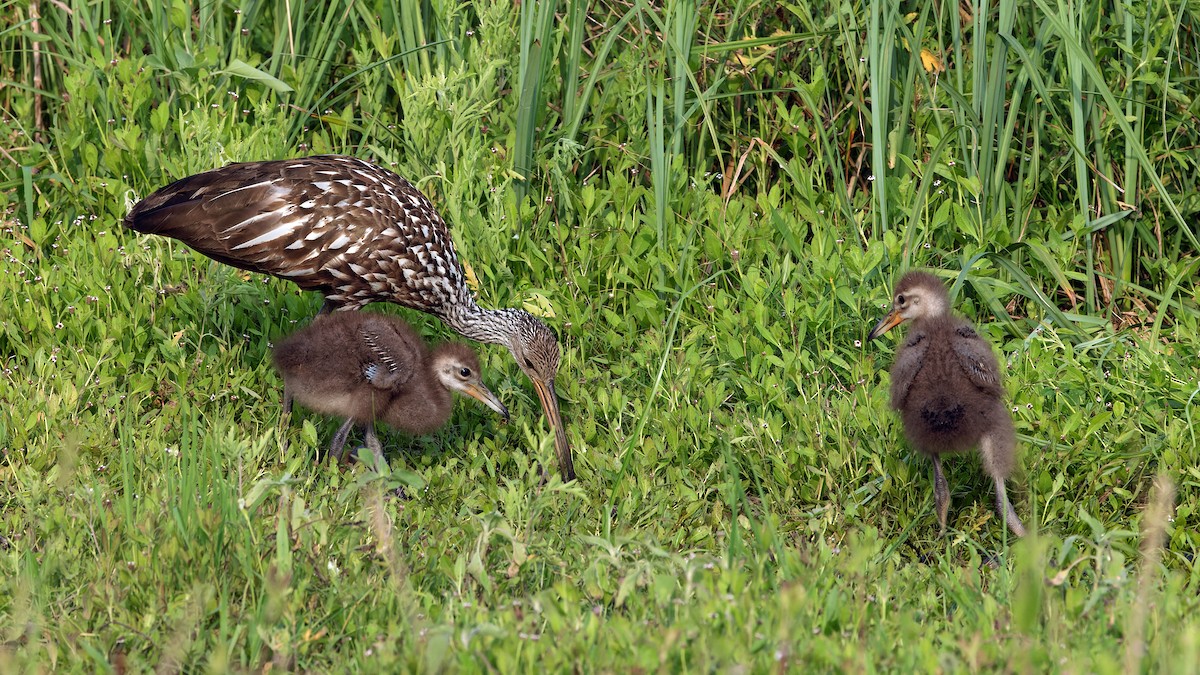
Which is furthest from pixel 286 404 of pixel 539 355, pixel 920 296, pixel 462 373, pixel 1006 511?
pixel 1006 511

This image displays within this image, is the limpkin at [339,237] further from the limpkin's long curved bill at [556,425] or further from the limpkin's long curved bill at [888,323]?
the limpkin's long curved bill at [888,323]

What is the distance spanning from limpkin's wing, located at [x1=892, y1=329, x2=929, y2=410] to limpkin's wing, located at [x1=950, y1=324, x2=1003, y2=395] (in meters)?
0.12

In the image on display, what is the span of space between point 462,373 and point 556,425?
0.43 m

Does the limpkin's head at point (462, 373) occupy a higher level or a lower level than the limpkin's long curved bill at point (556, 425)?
higher

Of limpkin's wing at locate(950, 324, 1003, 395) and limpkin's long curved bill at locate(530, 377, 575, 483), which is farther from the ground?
limpkin's wing at locate(950, 324, 1003, 395)

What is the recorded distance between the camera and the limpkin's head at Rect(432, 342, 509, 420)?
5672mm

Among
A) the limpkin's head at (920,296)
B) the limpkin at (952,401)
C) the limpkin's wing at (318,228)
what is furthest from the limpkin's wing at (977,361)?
the limpkin's wing at (318,228)

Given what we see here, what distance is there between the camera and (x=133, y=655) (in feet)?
12.6

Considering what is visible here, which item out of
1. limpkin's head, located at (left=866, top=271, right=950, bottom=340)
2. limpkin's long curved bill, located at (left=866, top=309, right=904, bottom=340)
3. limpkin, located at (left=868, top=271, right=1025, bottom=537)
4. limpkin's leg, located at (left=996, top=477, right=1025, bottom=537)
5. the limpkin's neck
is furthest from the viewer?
the limpkin's neck

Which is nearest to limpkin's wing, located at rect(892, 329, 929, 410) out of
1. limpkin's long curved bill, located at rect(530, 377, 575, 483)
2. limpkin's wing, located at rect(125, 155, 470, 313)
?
limpkin's long curved bill, located at rect(530, 377, 575, 483)

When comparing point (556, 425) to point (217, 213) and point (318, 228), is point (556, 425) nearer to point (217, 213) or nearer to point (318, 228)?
point (318, 228)

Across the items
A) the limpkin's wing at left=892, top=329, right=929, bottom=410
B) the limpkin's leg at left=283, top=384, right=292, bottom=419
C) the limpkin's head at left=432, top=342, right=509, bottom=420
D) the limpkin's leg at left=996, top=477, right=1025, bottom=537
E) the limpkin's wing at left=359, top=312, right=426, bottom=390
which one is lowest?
the limpkin's leg at left=996, top=477, right=1025, bottom=537

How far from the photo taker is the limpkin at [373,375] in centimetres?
556

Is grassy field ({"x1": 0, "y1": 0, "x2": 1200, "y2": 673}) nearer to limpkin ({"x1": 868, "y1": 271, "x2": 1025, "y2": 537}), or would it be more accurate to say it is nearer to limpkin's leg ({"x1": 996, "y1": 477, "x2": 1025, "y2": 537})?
limpkin's leg ({"x1": 996, "y1": 477, "x2": 1025, "y2": 537})
